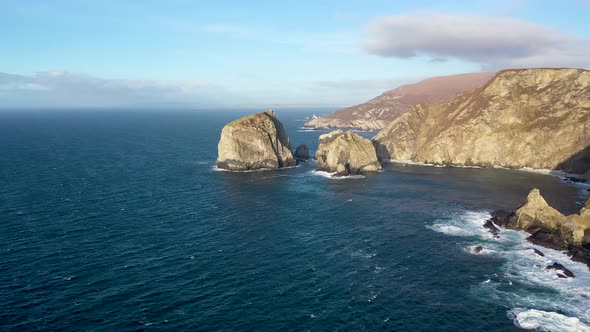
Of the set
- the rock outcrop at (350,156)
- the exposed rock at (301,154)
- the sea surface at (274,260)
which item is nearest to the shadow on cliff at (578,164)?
the sea surface at (274,260)

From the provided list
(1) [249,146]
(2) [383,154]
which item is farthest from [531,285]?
(2) [383,154]

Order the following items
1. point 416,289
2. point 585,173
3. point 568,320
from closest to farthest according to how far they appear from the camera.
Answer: point 568,320, point 416,289, point 585,173

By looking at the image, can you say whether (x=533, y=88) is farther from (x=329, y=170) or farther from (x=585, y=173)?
(x=329, y=170)

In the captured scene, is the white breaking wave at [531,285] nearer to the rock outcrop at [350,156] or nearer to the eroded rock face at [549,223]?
the eroded rock face at [549,223]

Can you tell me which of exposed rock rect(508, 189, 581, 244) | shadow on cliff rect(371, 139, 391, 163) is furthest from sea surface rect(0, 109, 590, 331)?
shadow on cliff rect(371, 139, 391, 163)

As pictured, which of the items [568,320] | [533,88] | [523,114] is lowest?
[568,320]

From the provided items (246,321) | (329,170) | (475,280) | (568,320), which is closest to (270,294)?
(246,321)

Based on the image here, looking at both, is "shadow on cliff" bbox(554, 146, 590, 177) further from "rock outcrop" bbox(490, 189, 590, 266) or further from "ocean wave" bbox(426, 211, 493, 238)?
"rock outcrop" bbox(490, 189, 590, 266)
